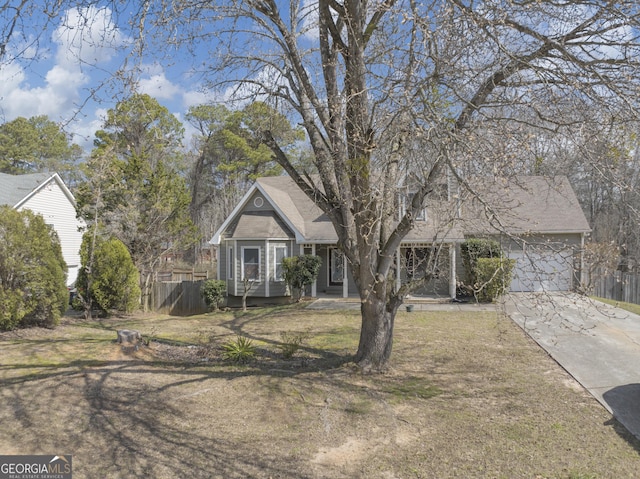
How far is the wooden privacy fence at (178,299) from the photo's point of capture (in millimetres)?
18234

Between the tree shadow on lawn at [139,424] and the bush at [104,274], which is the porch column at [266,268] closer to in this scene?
the bush at [104,274]

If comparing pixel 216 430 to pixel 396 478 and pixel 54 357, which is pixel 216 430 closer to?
pixel 396 478

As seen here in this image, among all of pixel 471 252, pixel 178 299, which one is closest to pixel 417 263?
pixel 471 252

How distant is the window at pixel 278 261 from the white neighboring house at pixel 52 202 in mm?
10742

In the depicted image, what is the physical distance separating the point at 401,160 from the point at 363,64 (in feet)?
4.95

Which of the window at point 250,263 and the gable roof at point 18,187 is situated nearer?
the window at point 250,263

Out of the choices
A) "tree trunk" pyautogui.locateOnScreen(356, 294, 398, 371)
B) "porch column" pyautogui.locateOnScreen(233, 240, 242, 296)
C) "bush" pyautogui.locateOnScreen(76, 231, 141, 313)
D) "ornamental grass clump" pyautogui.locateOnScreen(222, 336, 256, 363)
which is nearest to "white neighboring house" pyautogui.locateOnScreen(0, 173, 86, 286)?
"porch column" pyautogui.locateOnScreen(233, 240, 242, 296)

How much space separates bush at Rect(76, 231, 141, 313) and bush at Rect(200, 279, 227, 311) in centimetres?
353

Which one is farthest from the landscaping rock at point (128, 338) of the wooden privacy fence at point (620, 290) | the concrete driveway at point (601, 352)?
the wooden privacy fence at point (620, 290)

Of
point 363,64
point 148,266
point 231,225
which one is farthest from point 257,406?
point 231,225

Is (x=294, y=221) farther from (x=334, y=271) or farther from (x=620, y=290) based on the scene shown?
(x=620, y=290)

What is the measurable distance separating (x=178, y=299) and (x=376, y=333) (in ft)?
42.9

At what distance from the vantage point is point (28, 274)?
966 centimetres

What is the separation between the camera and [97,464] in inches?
163
